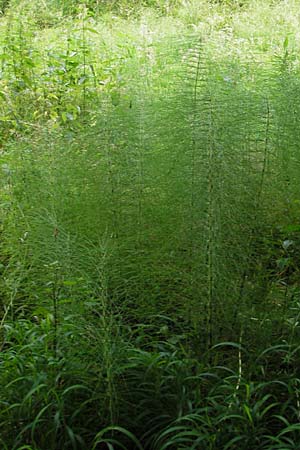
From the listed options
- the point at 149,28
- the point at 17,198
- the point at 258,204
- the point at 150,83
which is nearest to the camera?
the point at 258,204

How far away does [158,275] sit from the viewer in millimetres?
2773

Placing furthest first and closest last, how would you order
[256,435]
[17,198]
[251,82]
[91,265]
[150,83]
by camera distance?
[150,83], [251,82], [17,198], [91,265], [256,435]

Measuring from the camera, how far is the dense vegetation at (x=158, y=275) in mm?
2205

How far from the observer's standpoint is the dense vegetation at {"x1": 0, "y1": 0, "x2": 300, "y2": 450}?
7.23 feet

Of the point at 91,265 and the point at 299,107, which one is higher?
the point at 299,107

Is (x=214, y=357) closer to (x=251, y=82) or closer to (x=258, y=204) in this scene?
(x=258, y=204)

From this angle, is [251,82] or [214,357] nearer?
[214,357]

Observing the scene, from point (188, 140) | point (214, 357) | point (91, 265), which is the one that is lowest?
point (214, 357)

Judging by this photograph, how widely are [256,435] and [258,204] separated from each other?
937 mm

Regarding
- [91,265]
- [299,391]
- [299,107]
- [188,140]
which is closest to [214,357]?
[299,391]

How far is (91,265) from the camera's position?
249cm

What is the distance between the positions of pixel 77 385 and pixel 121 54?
363 cm

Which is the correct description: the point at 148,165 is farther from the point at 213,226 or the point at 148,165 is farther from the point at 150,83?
the point at 150,83

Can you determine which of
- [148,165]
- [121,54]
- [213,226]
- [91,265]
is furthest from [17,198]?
[121,54]
